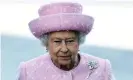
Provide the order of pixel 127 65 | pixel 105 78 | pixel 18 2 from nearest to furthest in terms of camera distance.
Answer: pixel 105 78
pixel 127 65
pixel 18 2

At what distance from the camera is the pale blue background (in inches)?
229

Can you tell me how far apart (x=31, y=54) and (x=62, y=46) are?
260 centimetres

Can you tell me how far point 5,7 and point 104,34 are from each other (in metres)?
1.31

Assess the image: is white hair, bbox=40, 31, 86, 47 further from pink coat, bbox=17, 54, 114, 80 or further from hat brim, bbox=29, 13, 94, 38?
pink coat, bbox=17, 54, 114, 80

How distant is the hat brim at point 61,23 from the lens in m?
3.50

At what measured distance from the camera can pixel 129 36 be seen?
6.93m

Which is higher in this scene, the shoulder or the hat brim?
the hat brim

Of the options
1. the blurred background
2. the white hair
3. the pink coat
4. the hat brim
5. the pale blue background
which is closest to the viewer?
the hat brim

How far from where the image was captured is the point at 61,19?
3.50 meters

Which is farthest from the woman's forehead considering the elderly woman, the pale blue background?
the pale blue background

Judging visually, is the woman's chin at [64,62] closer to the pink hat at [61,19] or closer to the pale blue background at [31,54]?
the pink hat at [61,19]

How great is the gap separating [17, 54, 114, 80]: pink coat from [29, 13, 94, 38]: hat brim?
0.94 feet

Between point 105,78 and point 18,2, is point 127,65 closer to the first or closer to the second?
point 18,2

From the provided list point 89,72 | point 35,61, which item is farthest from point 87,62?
point 35,61
